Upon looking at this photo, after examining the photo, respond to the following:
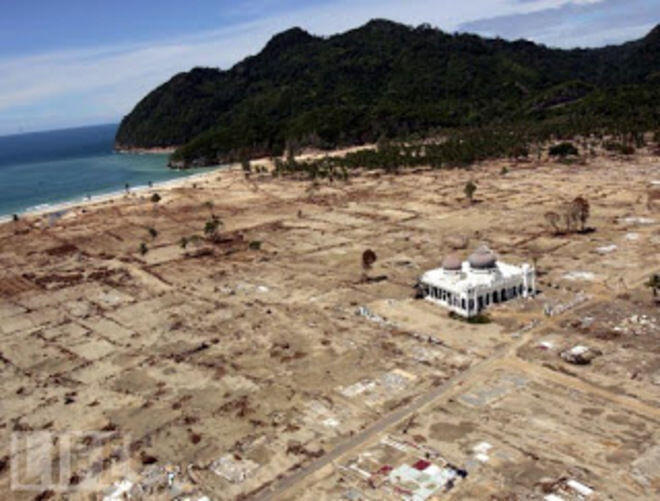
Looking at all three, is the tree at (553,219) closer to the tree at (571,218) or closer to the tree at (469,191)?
the tree at (571,218)

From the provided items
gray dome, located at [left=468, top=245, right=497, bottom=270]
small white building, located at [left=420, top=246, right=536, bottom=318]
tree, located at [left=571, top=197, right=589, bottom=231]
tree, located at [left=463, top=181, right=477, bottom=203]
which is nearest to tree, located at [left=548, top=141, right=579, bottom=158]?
tree, located at [left=463, top=181, right=477, bottom=203]

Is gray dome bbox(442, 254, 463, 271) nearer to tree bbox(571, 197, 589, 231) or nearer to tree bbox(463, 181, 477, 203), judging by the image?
tree bbox(571, 197, 589, 231)

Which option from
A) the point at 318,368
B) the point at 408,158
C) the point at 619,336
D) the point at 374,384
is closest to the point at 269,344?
the point at 318,368

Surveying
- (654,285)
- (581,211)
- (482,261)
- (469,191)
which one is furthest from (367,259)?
(469,191)

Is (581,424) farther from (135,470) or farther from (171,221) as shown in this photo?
(171,221)

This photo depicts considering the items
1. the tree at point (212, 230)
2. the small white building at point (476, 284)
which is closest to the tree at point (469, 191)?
the tree at point (212, 230)

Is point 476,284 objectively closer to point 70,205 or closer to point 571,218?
point 571,218

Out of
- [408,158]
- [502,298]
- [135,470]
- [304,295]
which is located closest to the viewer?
[135,470]
